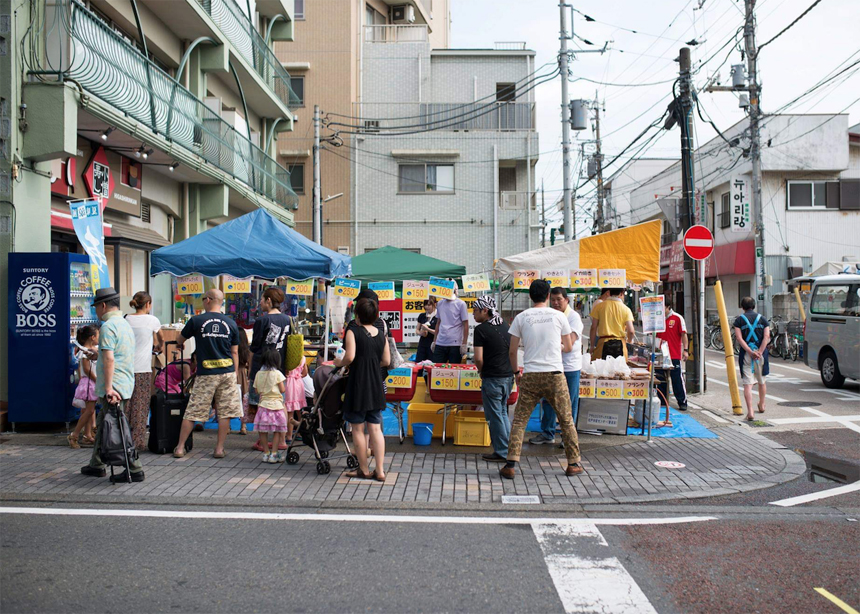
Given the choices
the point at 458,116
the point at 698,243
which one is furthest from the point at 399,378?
the point at 458,116

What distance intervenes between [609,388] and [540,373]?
2193mm

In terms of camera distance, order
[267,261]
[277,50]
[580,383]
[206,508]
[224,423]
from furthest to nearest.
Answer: [277,50]
[267,261]
[580,383]
[224,423]
[206,508]

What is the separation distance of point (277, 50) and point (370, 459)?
2445cm

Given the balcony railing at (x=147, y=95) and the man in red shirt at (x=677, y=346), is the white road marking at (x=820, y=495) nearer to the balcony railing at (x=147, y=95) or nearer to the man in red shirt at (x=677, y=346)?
the man in red shirt at (x=677, y=346)

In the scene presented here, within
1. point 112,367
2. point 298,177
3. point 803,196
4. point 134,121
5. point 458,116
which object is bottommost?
point 112,367

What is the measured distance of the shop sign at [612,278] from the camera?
33.6 ft

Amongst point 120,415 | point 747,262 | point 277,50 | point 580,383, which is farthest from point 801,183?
point 120,415

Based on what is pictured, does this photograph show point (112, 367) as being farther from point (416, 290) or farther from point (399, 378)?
point (416, 290)

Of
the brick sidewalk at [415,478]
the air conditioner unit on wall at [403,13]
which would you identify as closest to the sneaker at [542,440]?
the brick sidewalk at [415,478]

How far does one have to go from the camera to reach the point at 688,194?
13664 millimetres

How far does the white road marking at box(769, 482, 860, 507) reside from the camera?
21.0ft

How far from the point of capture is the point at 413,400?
375 inches

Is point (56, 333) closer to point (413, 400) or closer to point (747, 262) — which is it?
point (413, 400)

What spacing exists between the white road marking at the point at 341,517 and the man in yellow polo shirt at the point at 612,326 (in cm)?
443
